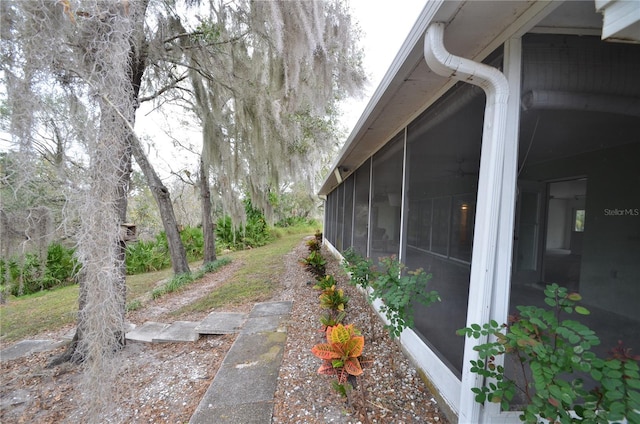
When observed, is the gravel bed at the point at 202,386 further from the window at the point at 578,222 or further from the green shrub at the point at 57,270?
the green shrub at the point at 57,270

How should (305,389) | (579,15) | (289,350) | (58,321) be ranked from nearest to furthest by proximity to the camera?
(579,15), (305,389), (289,350), (58,321)

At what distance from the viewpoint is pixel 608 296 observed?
1491 millimetres

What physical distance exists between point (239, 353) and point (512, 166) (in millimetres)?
2437

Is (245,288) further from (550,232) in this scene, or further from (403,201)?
(550,232)

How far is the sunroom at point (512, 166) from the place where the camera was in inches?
45.9

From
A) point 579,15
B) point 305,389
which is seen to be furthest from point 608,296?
point 305,389

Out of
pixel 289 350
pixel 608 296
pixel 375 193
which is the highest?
pixel 375 193

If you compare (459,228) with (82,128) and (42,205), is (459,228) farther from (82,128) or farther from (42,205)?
(42,205)

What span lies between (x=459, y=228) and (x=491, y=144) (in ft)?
1.92

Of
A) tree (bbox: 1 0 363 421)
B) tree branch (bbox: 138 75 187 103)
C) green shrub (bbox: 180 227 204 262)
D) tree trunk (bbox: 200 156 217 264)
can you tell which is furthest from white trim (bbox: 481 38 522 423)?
green shrub (bbox: 180 227 204 262)

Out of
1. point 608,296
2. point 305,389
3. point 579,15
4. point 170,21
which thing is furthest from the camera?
point 170,21

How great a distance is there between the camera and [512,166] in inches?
47.3

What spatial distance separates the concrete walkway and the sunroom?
113cm

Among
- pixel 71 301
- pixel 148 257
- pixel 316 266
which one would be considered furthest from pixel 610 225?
pixel 148 257
